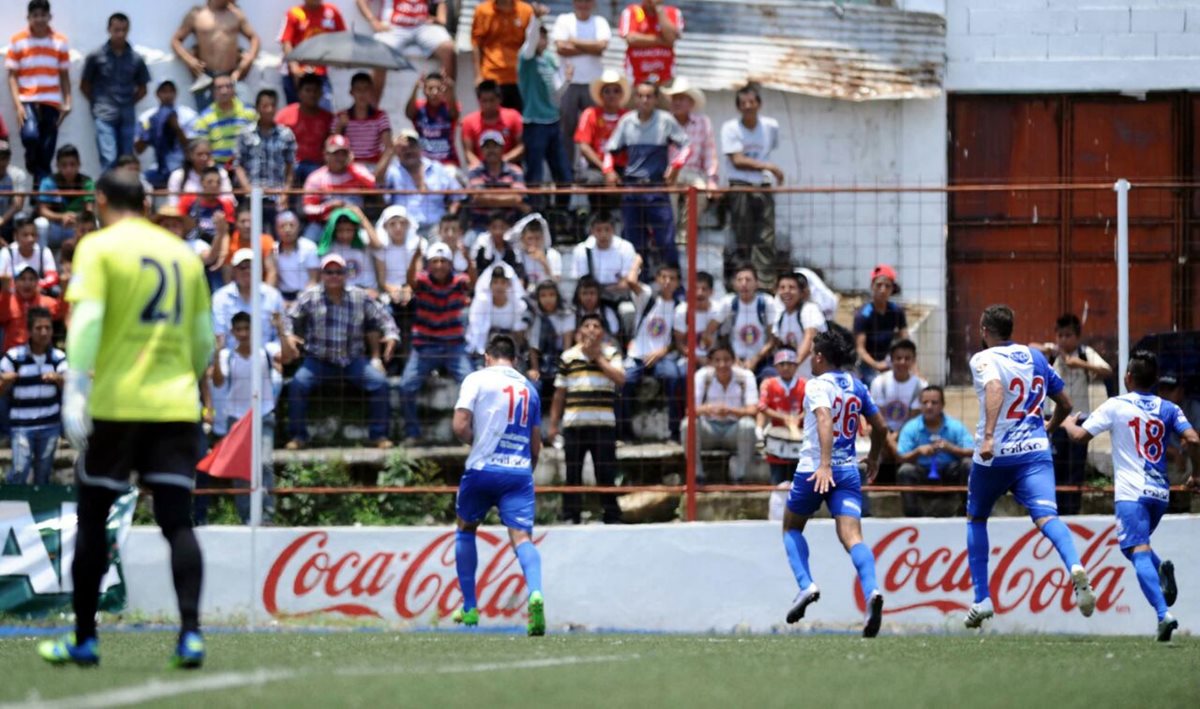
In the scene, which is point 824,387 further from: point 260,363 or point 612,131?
point 612,131

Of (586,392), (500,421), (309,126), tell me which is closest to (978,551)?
(500,421)

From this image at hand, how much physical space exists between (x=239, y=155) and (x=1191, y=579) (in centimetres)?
941

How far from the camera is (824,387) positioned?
448 inches

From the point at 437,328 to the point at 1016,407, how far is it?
5.21 meters

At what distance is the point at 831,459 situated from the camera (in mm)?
11398

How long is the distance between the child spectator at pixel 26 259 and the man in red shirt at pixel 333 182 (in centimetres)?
223

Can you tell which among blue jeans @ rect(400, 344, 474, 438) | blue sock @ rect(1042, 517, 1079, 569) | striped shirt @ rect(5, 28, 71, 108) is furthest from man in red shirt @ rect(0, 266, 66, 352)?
blue sock @ rect(1042, 517, 1079, 569)

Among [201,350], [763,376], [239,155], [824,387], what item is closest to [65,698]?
[201,350]

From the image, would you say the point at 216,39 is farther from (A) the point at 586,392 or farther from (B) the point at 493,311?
(A) the point at 586,392

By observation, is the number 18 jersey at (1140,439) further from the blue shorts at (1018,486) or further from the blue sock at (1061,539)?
the blue sock at (1061,539)

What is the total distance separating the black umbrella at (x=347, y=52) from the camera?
17.5 m

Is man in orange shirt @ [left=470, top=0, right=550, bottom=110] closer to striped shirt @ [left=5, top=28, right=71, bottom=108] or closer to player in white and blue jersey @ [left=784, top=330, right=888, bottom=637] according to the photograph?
striped shirt @ [left=5, top=28, right=71, bottom=108]

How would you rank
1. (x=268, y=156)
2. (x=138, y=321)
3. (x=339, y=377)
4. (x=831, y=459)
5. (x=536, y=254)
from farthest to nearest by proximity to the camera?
1. (x=268, y=156)
2. (x=536, y=254)
3. (x=339, y=377)
4. (x=831, y=459)
5. (x=138, y=321)

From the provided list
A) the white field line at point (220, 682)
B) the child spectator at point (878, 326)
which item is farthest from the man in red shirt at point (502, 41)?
the white field line at point (220, 682)
